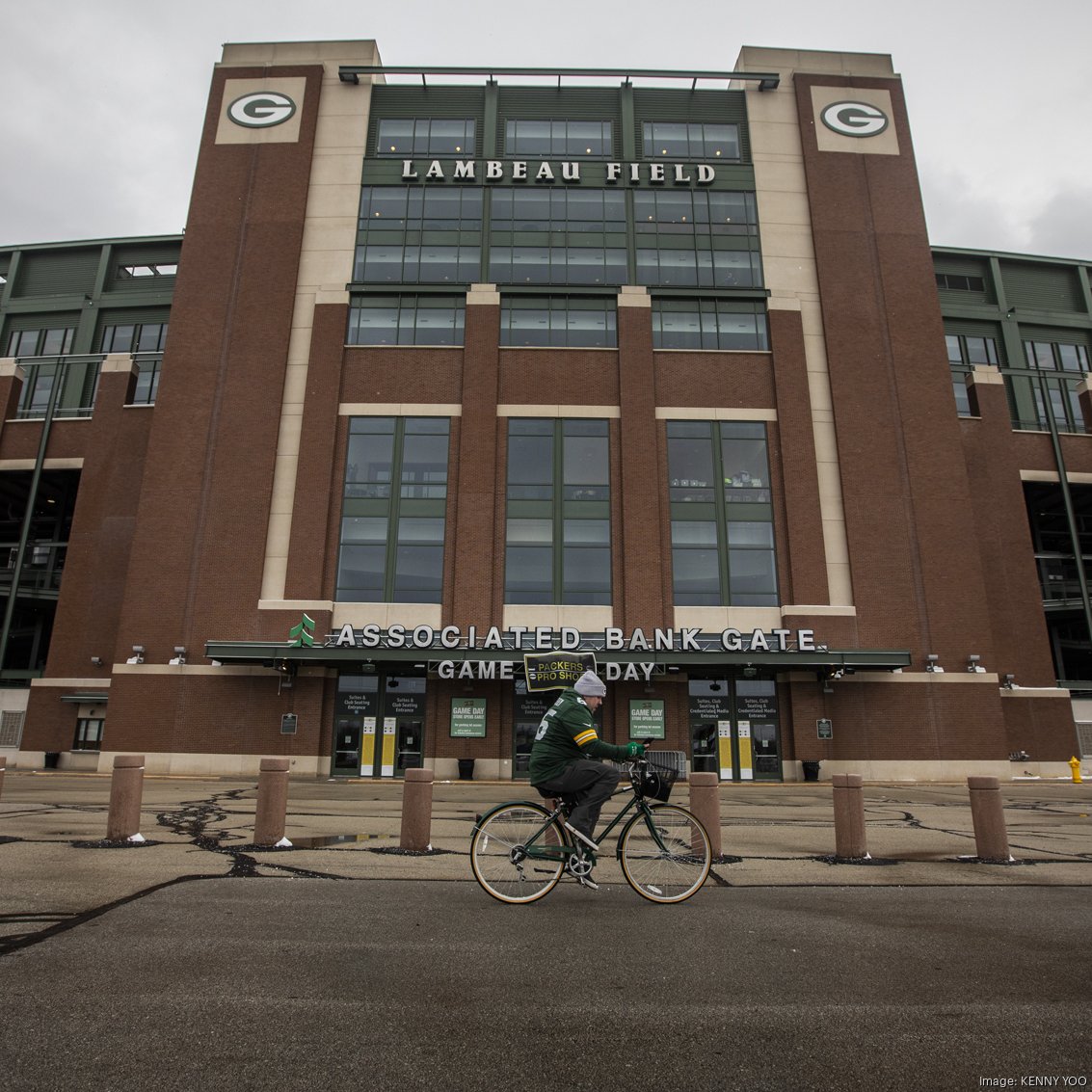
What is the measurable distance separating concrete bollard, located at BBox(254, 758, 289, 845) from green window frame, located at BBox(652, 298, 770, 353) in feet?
85.2

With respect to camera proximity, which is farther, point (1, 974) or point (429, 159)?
point (429, 159)

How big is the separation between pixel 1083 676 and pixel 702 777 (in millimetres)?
41612

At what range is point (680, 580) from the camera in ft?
95.6

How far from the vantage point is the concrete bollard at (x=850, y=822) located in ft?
31.2

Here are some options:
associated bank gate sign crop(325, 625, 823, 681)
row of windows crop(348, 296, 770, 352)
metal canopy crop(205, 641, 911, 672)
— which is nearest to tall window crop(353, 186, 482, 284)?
row of windows crop(348, 296, 770, 352)

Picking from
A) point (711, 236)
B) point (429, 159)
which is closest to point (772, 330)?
point (711, 236)

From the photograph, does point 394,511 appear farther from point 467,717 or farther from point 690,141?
point 690,141

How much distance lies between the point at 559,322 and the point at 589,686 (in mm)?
27880

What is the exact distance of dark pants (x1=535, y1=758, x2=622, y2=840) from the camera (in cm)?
665

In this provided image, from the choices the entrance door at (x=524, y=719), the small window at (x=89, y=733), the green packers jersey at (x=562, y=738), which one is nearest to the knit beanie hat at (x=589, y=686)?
the green packers jersey at (x=562, y=738)

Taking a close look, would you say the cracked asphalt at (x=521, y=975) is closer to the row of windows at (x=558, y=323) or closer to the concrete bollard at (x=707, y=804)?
the concrete bollard at (x=707, y=804)

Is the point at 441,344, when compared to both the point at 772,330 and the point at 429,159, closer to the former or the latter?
the point at 429,159

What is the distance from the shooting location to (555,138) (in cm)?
3572

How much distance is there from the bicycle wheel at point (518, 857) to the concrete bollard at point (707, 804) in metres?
3.27
